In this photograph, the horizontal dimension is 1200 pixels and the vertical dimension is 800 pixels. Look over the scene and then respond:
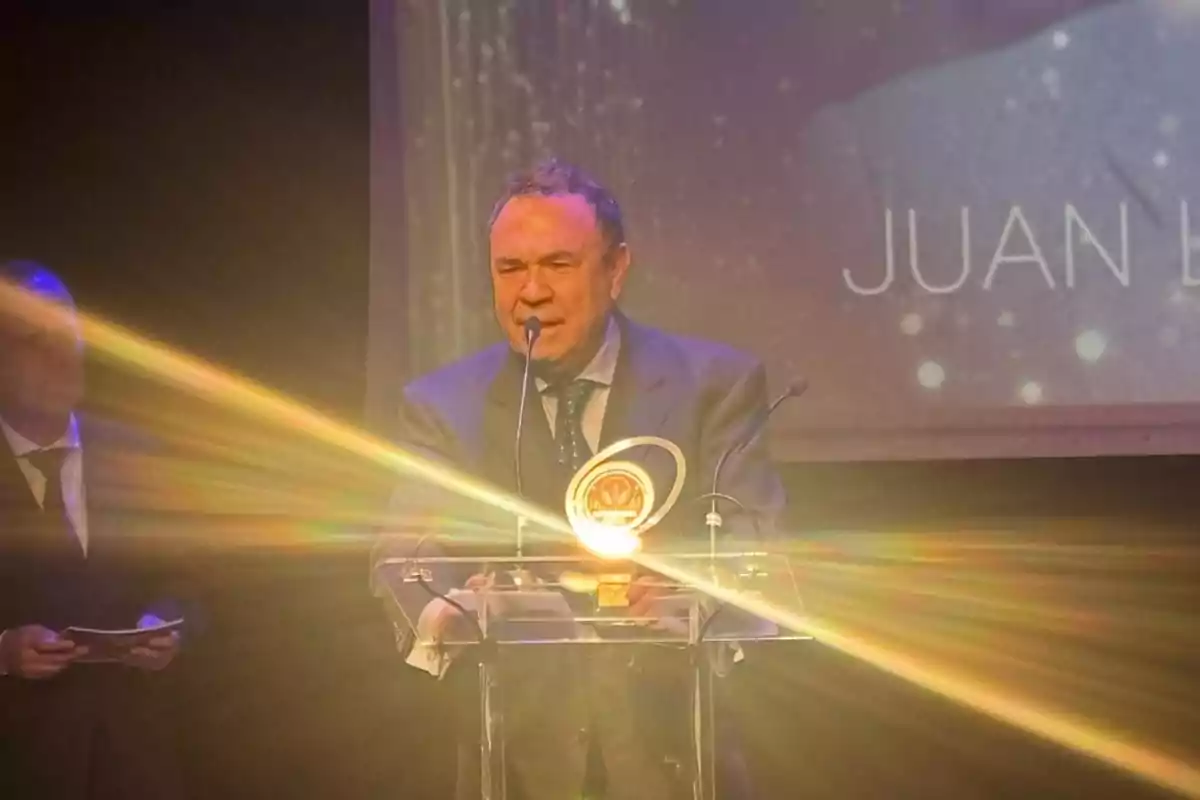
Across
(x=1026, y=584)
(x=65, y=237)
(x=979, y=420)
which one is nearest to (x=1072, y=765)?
(x=1026, y=584)

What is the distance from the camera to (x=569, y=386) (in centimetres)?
249

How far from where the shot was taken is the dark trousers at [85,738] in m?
2.57

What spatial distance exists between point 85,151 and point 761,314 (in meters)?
1.65

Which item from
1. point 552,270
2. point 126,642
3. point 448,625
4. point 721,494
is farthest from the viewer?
point 552,270

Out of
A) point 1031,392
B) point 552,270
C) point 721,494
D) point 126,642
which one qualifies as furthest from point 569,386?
point 1031,392

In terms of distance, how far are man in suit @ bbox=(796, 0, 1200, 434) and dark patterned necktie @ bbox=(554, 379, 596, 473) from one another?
686 mm

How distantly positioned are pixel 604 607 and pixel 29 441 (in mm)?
1438

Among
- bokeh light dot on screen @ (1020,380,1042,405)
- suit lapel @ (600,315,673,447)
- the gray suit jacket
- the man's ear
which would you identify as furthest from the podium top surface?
bokeh light dot on screen @ (1020,380,1042,405)

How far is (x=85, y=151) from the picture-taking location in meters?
3.23

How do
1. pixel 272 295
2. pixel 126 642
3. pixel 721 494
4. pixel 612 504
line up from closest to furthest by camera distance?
pixel 612 504 → pixel 721 494 → pixel 126 642 → pixel 272 295

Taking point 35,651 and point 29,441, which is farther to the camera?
point 29,441

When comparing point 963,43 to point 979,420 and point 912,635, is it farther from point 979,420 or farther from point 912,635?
point 912,635

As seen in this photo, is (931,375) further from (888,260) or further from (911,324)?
(888,260)

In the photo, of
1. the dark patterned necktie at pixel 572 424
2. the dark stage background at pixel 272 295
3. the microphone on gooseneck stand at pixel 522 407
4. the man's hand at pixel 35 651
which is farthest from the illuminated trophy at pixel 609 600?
the dark stage background at pixel 272 295
